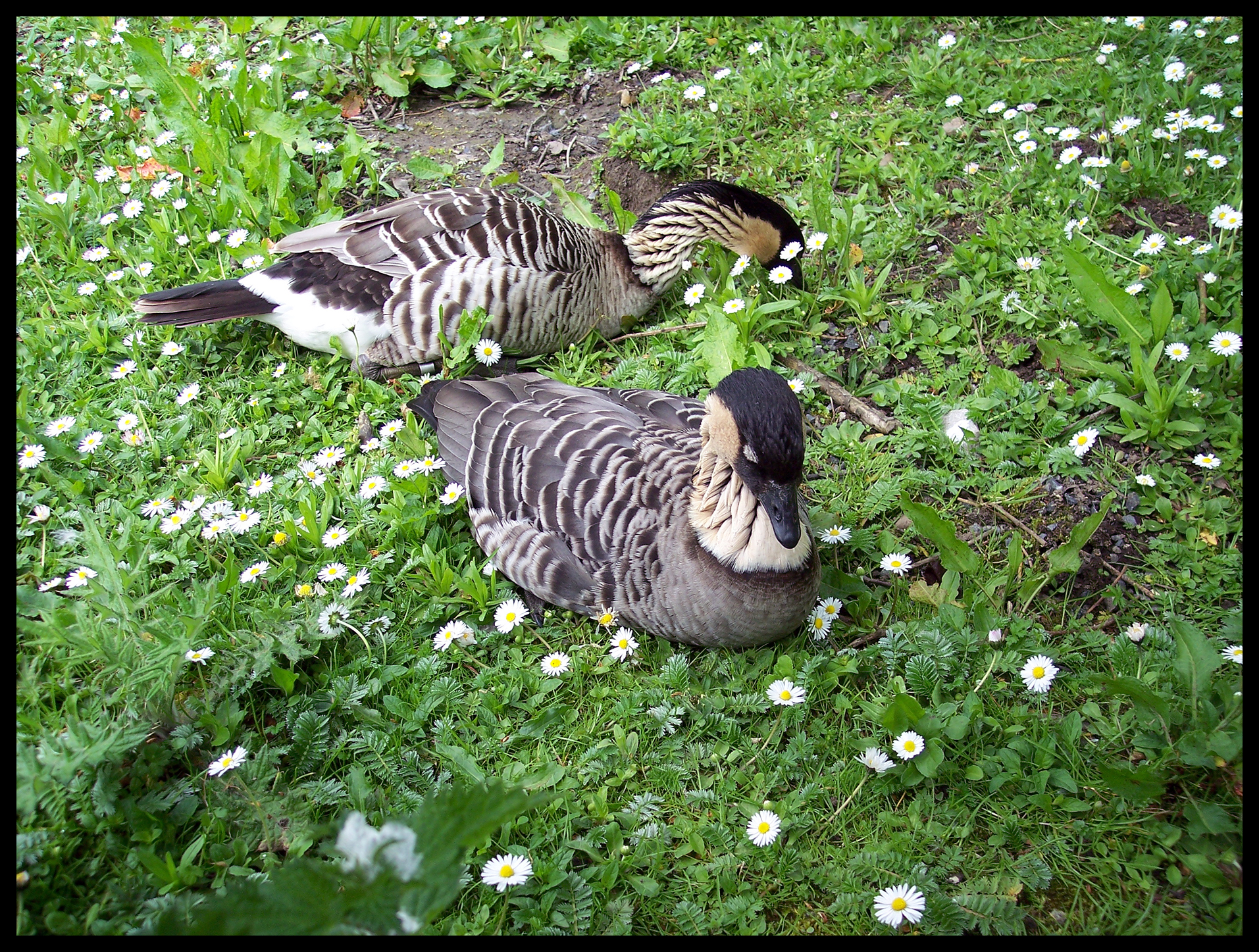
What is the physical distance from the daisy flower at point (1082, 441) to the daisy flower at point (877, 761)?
1714 millimetres

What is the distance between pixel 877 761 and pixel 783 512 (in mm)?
862

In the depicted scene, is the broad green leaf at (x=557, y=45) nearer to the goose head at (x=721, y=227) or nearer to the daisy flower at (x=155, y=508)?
the goose head at (x=721, y=227)

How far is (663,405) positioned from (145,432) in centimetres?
251

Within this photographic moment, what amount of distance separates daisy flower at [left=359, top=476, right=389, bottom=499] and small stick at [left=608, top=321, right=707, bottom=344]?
63.2 inches

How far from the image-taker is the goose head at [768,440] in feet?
9.07

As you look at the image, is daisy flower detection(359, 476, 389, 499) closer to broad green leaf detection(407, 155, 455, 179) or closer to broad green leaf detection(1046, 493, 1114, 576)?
broad green leaf detection(407, 155, 455, 179)

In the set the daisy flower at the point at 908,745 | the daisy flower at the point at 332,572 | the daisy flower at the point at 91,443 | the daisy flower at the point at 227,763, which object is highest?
the daisy flower at the point at 91,443

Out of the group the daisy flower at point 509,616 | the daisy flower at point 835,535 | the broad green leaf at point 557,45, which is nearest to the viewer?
the daisy flower at point 509,616

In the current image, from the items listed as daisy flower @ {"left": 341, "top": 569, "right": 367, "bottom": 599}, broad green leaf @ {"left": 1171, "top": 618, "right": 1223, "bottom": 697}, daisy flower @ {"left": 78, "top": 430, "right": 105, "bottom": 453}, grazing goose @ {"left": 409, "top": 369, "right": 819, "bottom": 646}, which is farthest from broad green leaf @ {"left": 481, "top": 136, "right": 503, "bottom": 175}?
broad green leaf @ {"left": 1171, "top": 618, "right": 1223, "bottom": 697}

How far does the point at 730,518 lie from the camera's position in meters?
3.07

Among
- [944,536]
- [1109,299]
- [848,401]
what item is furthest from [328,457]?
[1109,299]

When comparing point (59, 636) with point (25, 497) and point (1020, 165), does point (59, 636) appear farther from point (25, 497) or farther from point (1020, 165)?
point (1020, 165)

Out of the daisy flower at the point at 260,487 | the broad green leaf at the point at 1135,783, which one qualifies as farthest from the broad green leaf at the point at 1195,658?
the daisy flower at the point at 260,487

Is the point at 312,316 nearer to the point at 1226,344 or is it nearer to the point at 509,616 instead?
the point at 509,616
